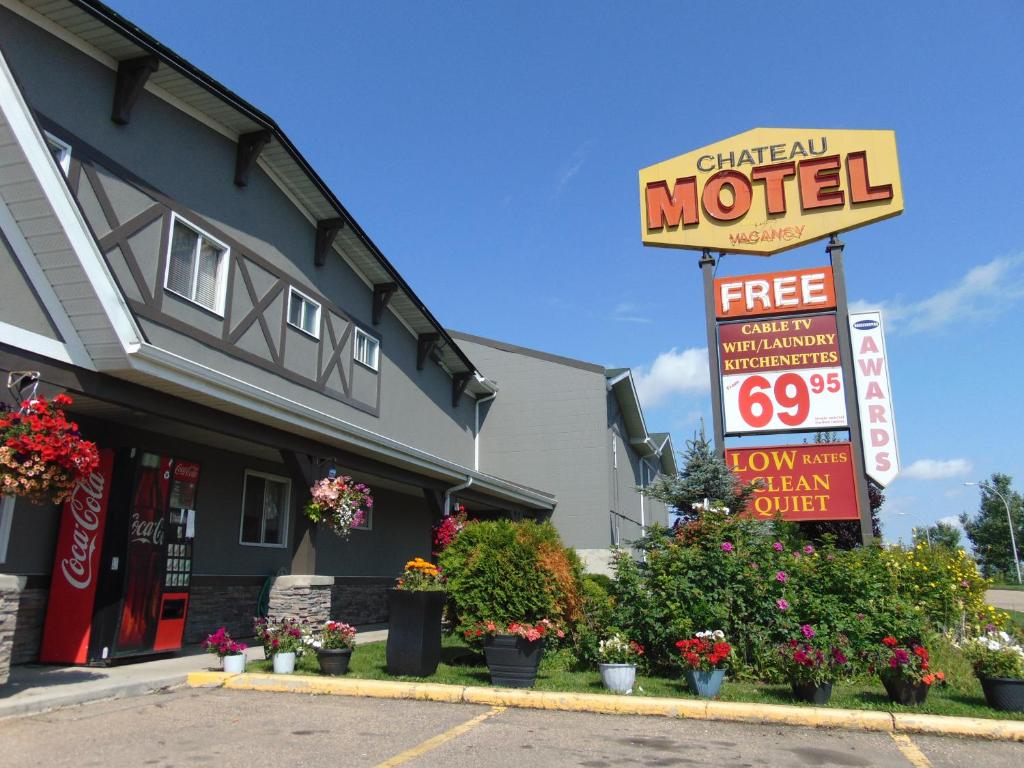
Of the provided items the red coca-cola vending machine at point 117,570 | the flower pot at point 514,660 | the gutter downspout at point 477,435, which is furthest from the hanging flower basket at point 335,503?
the gutter downspout at point 477,435

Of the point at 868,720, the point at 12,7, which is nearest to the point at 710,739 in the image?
the point at 868,720

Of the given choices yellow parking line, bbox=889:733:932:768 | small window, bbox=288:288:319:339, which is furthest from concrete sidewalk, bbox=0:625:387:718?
yellow parking line, bbox=889:733:932:768

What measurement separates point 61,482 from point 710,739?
623 centimetres

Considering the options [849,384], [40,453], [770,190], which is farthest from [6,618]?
[770,190]

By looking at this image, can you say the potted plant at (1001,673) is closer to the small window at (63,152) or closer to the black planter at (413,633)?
the black planter at (413,633)

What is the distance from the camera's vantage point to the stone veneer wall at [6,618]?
7074mm

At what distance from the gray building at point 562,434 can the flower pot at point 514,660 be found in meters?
13.3

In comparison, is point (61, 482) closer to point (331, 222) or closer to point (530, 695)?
point (530, 695)

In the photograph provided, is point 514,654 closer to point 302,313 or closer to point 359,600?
point 302,313

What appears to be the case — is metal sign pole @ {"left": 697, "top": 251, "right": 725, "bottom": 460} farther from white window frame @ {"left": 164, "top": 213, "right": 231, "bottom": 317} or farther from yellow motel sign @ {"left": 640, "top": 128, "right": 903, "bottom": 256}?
white window frame @ {"left": 164, "top": 213, "right": 231, "bottom": 317}

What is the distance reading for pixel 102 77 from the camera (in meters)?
10.1

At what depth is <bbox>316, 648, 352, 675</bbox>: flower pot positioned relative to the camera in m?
9.16

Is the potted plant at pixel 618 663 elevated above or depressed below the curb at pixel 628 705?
above

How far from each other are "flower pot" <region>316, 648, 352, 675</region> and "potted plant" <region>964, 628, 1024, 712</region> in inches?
274
